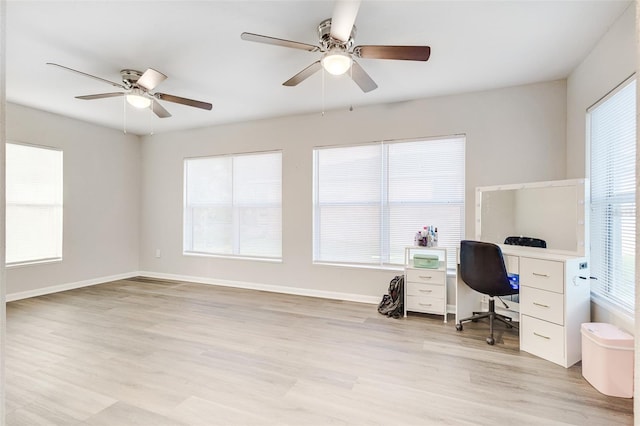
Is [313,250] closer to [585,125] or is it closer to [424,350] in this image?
[424,350]

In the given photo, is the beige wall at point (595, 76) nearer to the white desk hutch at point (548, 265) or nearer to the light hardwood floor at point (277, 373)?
the white desk hutch at point (548, 265)

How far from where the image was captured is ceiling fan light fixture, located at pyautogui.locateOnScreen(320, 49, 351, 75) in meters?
2.15

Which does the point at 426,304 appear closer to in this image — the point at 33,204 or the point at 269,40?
the point at 269,40

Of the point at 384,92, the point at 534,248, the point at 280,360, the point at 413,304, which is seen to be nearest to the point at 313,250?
the point at 413,304

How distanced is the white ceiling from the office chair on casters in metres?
1.79

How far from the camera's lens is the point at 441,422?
1.70m

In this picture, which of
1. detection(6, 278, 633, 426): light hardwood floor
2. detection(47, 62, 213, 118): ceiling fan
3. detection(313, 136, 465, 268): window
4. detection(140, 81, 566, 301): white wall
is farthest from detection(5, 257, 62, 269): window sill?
detection(313, 136, 465, 268): window

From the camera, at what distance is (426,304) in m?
3.40

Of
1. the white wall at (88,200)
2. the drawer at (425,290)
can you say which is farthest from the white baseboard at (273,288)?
the white wall at (88,200)

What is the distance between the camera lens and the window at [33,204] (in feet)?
13.1

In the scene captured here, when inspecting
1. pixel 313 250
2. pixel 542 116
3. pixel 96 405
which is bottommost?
pixel 96 405

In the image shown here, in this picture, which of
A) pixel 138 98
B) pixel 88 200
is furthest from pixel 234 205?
pixel 88 200

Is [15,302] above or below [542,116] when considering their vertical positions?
below

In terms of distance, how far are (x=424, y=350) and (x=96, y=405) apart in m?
2.44
